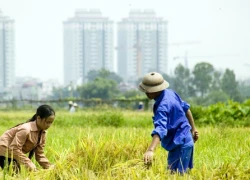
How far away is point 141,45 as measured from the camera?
141000 mm

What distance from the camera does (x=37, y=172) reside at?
5.96 m

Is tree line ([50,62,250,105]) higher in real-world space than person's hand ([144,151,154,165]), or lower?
lower

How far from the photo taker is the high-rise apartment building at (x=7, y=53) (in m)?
131

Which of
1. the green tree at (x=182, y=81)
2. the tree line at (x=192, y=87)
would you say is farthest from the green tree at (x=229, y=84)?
the green tree at (x=182, y=81)

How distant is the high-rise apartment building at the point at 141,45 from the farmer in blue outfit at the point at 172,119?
4573 inches

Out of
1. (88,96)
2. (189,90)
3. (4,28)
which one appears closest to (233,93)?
(189,90)

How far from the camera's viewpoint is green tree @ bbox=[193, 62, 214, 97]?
2367 inches

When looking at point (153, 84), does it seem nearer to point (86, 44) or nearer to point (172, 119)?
point (172, 119)

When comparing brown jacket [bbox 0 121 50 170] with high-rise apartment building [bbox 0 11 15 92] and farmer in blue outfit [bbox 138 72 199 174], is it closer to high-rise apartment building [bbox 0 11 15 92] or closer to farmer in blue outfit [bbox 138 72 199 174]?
farmer in blue outfit [bbox 138 72 199 174]

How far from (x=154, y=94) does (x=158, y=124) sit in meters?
0.35

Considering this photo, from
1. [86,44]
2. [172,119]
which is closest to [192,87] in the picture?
[172,119]

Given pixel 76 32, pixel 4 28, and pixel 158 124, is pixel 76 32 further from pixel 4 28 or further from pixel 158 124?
pixel 158 124

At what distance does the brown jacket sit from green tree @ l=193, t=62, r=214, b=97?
175 feet

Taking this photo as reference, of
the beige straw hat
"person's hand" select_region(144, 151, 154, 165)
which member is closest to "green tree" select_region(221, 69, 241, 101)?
the beige straw hat
